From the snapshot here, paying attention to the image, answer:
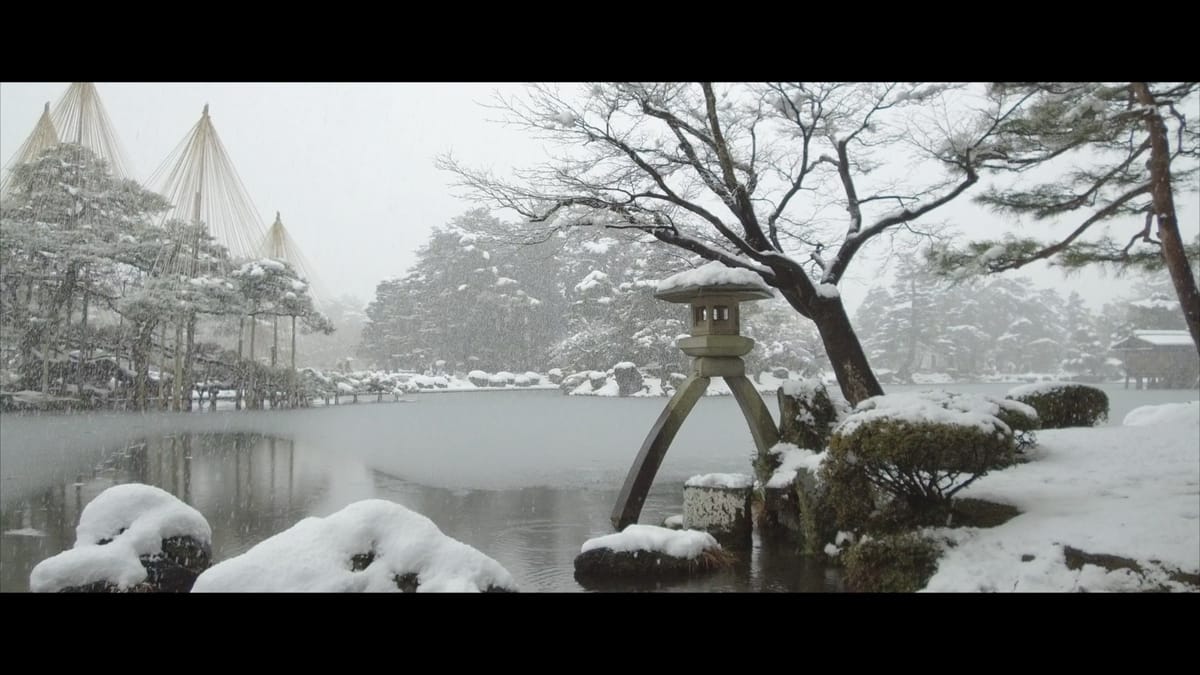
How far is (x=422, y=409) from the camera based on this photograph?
20.1ft

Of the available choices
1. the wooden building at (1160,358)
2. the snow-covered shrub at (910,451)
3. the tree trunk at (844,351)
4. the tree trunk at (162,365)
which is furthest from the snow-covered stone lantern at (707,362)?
the tree trunk at (162,365)

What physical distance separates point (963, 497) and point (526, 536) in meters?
2.72

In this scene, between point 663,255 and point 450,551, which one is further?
point 663,255

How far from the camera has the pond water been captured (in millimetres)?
3967

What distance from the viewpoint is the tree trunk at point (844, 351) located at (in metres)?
5.26

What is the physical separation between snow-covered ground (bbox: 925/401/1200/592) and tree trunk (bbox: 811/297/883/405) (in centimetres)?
128

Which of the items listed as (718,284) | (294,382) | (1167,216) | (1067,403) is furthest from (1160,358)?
(294,382)

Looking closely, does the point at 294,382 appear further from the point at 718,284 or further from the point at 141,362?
the point at 718,284

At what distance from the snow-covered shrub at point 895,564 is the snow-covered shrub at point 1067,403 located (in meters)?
2.76

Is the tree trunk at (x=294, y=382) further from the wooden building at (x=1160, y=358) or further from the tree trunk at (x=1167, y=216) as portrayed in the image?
the tree trunk at (x=1167, y=216)

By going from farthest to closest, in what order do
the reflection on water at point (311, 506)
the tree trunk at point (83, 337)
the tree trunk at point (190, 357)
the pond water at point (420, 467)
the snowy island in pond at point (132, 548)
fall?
the tree trunk at point (190, 357), the tree trunk at point (83, 337), the pond water at point (420, 467), the reflection on water at point (311, 506), the snowy island in pond at point (132, 548)

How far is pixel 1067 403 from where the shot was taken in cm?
494
